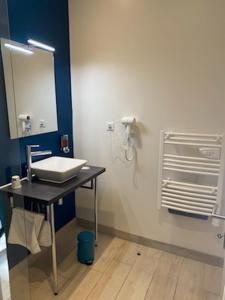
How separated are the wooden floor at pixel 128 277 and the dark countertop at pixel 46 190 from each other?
761 millimetres

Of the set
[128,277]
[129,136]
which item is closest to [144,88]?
[129,136]

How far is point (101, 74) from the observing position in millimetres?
2322

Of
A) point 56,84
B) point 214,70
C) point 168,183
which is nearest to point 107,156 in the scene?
point 168,183

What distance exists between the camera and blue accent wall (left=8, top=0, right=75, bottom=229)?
186 centimetres

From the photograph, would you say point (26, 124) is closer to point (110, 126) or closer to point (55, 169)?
point (55, 169)

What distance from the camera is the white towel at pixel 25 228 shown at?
1.76 metres

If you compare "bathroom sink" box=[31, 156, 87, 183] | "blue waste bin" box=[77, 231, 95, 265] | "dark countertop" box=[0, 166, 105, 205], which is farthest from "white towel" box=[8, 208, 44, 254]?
"blue waste bin" box=[77, 231, 95, 265]

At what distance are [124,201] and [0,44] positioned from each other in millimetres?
1792

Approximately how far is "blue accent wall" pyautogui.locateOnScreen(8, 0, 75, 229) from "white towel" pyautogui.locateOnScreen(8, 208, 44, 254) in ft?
1.29

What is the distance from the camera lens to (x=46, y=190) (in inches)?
69.4

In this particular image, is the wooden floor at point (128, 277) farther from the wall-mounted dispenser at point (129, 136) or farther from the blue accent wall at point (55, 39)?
the wall-mounted dispenser at point (129, 136)

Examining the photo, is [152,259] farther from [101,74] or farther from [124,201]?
[101,74]

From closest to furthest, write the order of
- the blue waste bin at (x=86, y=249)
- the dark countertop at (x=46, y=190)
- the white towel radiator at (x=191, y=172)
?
the dark countertop at (x=46, y=190) → the white towel radiator at (x=191, y=172) → the blue waste bin at (x=86, y=249)

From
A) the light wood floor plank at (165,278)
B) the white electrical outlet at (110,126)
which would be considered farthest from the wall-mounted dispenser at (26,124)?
the light wood floor plank at (165,278)
